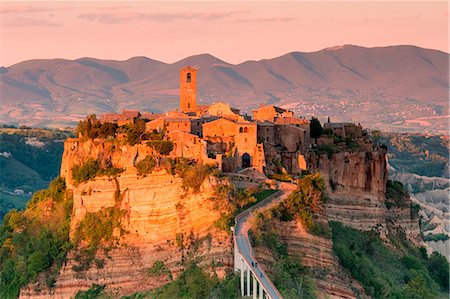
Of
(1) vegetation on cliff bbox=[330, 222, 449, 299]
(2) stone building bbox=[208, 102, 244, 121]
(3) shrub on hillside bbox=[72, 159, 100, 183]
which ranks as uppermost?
(2) stone building bbox=[208, 102, 244, 121]

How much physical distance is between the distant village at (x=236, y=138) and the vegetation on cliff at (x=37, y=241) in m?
4.91

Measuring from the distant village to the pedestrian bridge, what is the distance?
6527 millimetres

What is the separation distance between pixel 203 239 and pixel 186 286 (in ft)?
6.50

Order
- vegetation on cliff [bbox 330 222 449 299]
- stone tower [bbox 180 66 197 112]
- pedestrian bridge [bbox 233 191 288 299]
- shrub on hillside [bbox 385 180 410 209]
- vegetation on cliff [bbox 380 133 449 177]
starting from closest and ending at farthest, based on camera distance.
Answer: pedestrian bridge [bbox 233 191 288 299] < vegetation on cliff [bbox 330 222 449 299] < shrub on hillside [bbox 385 180 410 209] < stone tower [bbox 180 66 197 112] < vegetation on cliff [bbox 380 133 449 177]

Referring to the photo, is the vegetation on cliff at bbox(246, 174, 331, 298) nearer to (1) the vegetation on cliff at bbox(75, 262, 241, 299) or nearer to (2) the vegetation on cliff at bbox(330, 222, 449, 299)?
(1) the vegetation on cliff at bbox(75, 262, 241, 299)

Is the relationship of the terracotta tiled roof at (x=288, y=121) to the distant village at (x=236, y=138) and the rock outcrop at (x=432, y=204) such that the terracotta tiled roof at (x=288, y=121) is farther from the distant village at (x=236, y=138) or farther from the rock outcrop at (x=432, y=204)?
the rock outcrop at (x=432, y=204)

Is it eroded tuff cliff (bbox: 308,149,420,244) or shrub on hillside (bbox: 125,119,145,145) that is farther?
eroded tuff cliff (bbox: 308,149,420,244)

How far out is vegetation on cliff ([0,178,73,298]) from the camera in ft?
142

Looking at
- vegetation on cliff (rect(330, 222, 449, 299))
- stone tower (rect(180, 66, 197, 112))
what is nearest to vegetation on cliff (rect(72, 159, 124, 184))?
vegetation on cliff (rect(330, 222, 449, 299))

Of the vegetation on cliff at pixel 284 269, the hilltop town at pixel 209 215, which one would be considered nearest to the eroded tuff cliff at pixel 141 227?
the hilltop town at pixel 209 215

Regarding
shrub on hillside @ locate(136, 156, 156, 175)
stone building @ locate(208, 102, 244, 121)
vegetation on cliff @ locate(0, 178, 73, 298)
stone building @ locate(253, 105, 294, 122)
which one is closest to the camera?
shrub on hillside @ locate(136, 156, 156, 175)

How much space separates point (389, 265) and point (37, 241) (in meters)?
15.7

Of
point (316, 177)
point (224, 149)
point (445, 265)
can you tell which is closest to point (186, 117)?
point (224, 149)

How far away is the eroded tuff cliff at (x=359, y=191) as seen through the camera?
4850 centimetres
